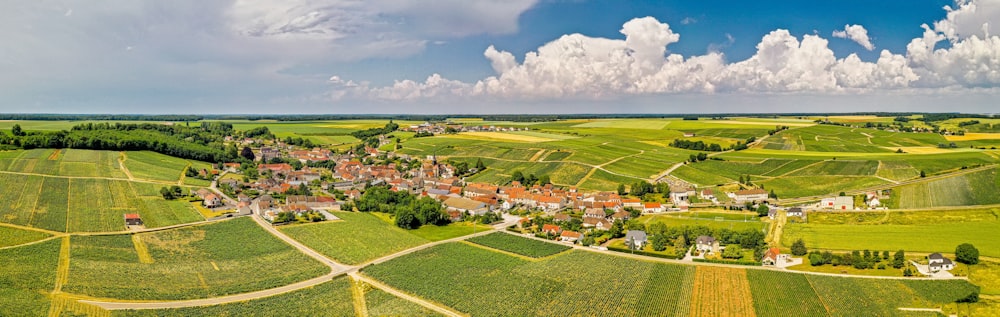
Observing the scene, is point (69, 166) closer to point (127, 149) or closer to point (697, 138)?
point (127, 149)

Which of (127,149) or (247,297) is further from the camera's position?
(127,149)

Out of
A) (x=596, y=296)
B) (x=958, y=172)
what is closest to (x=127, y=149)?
(x=596, y=296)

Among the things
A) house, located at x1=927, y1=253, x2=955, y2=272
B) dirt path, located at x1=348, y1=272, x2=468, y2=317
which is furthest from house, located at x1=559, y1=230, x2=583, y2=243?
house, located at x1=927, y1=253, x2=955, y2=272

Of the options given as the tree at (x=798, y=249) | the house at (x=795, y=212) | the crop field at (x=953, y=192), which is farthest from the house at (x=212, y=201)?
the crop field at (x=953, y=192)

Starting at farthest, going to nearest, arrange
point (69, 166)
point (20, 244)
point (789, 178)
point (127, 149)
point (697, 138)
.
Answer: point (697, 138)
point (127, 149)
point (789, 178)
point (69, 166)
point (20, 244)

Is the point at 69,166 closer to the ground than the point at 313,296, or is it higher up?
higher up

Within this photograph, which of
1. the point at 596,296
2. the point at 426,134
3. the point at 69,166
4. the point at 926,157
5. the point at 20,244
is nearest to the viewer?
the point at 596,296
